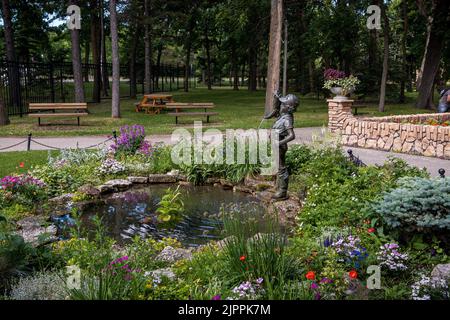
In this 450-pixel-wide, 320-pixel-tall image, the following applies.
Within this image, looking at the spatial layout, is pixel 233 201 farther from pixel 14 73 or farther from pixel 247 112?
pixel 14 73

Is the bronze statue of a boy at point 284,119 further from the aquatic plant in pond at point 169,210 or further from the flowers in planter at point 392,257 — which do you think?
the flowers in planter at point 392,257

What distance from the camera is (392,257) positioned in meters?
4.50

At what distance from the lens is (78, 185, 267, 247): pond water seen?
21.6ft

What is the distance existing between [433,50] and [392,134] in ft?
39.2

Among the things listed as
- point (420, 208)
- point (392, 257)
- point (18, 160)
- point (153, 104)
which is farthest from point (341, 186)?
point (153, 104)

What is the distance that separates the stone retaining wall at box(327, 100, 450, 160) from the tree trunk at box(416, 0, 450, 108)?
7.57m

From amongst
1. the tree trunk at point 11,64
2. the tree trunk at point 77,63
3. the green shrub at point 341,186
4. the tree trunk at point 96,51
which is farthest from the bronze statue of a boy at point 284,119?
the tree trunk at point 96,51

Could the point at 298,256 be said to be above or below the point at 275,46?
below

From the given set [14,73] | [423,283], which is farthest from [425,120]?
[14,73]

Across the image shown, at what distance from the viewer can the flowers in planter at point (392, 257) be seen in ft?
14.5

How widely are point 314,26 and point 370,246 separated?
66.6 feet

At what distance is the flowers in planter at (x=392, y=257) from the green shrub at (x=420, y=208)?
40 cm

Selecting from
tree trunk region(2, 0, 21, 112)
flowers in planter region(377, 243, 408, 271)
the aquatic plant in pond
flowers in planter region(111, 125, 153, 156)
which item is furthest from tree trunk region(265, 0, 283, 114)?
flowers in planter region(377, 243, 408, 271)

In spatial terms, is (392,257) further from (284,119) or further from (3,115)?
(3,115)
